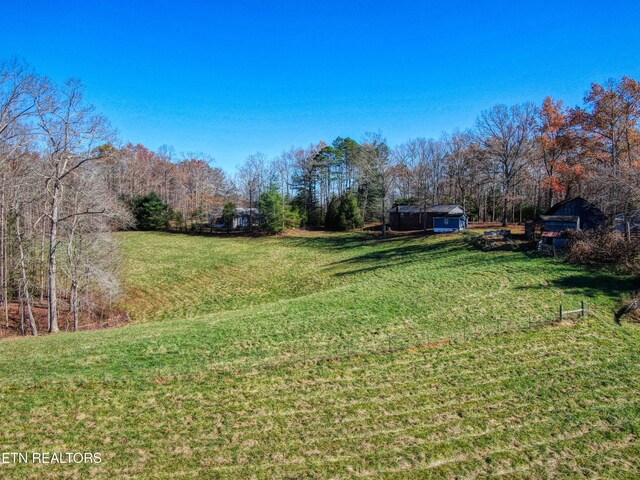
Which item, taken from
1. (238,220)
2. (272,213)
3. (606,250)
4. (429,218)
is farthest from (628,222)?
(238,220)

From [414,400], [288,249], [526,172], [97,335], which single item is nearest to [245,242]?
[288,249]

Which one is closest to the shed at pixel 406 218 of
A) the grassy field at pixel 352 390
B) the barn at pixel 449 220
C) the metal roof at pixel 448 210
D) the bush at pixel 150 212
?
the metal roof at pixel 448 210

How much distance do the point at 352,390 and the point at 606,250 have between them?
20227mm

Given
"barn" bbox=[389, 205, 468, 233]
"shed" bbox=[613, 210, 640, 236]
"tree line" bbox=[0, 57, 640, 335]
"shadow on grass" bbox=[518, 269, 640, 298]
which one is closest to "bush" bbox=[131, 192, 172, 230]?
"tree line" bbox=[0, 57, 640, 335]

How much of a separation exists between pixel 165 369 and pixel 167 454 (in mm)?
3883

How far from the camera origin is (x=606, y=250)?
22062 millimetres

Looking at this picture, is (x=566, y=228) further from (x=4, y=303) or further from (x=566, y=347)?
(x=4, y=303)

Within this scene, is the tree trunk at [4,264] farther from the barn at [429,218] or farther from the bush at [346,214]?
the bush at [346,214]

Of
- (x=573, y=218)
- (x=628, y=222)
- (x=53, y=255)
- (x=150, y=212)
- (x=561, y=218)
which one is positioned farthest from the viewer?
(x=150, y=212)

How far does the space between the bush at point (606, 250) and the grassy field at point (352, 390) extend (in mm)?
2442

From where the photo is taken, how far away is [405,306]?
17000mm

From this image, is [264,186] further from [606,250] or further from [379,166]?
[606,250]

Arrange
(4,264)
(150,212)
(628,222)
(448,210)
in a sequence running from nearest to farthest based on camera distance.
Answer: (4,264) → (628,222) → (448,210) → (150,212)

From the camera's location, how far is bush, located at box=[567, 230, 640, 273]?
21.0m
